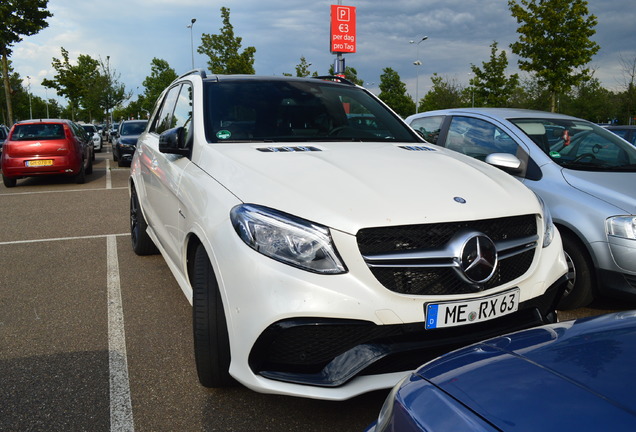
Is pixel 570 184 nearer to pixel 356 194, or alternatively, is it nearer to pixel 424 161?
pixel 424 161

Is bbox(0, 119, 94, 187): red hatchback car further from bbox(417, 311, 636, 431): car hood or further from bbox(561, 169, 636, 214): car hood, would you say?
bbox(417, 311, 636, 431): car hood

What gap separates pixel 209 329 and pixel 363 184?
39.1 inches

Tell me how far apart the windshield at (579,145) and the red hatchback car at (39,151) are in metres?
11.0

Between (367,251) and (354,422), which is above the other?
(367,251)

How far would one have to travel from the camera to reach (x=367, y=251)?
7.59ft

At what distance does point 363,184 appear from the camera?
2.64 m

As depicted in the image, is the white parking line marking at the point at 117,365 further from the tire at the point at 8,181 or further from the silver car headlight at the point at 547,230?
the tire at the point at 8,181

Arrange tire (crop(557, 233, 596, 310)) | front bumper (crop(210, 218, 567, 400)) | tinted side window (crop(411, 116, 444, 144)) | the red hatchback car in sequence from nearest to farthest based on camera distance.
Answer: front bumper (crop(210, 218, 567, 400)) → tire (crop(557, 233, 596, 310)) → tinted side window (crop(411, 116, 444, 144)) → the red hatchback car

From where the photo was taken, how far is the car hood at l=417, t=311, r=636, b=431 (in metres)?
1.16

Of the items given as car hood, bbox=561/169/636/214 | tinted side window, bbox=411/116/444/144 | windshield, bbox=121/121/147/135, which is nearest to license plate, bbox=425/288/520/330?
car hood, bbox=561/169/636/214

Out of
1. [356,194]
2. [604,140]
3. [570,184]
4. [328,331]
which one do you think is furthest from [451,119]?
[328,331]

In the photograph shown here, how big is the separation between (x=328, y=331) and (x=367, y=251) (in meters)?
0.37

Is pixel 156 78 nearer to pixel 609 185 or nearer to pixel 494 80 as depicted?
pixel 494 80

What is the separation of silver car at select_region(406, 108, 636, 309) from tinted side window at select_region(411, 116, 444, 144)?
0.24 m
